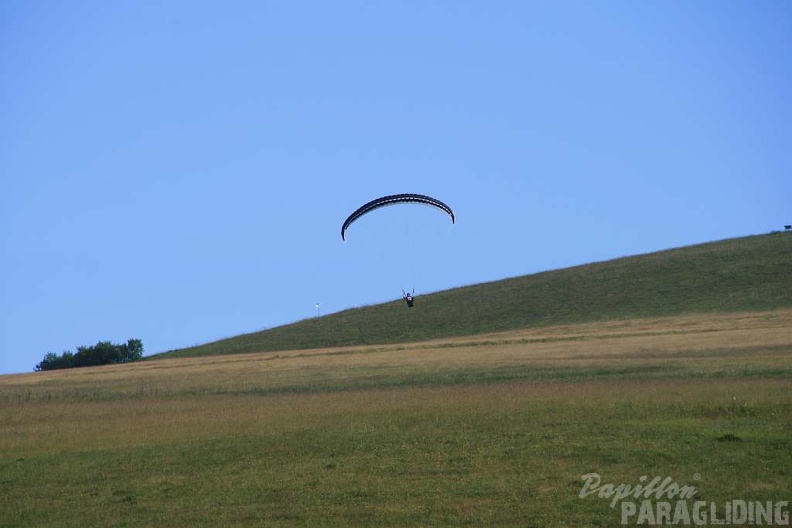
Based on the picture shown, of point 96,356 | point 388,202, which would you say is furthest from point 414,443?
point 96,356

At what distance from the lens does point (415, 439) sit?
73.6 ft

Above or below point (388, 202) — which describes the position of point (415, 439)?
below

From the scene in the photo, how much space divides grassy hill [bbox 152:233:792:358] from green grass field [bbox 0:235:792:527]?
59.3ft

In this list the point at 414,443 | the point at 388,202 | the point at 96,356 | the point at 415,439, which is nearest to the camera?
the point at 414,443

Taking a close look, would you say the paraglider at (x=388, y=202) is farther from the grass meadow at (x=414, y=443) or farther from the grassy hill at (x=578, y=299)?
the grassy hill at (x=578, y=299)

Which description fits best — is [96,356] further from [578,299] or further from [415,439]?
[415,439]

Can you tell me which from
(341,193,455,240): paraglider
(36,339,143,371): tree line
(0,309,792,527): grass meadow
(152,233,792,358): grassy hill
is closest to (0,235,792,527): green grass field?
(0,309,792,527): grass meadow

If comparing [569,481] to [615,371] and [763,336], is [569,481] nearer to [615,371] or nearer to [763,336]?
[615,371]

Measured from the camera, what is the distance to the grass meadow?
56.3ft

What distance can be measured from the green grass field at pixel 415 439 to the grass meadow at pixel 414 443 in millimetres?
61

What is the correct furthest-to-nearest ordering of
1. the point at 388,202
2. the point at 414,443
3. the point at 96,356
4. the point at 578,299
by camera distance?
the point at 96,356
the point at 578,299
the point at 388,202
the point at 414,443

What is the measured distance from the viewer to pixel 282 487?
749 inches

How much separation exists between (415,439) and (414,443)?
15.4 inches

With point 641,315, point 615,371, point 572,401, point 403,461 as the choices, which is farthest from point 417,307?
point 403,461
